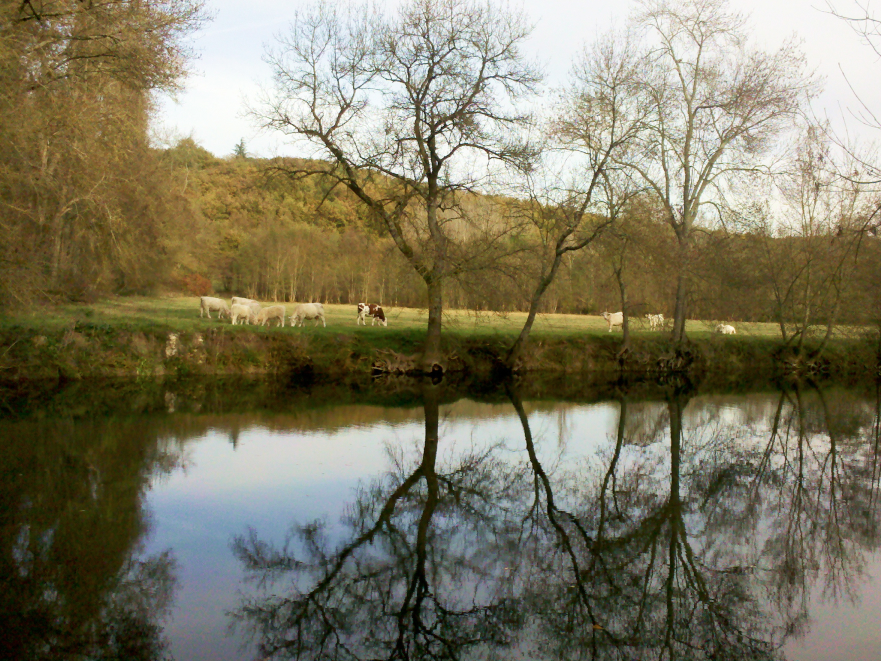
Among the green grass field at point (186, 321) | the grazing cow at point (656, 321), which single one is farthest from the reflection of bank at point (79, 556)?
the grazing cow at point (656, 321)

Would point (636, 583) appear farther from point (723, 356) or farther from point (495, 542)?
point (723, 356)

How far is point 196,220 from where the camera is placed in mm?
36688

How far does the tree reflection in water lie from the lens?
5055 millimetres

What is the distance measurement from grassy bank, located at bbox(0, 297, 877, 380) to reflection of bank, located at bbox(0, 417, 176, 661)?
7.83 m

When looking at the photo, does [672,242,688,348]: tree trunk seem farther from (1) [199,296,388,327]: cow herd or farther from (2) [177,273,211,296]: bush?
(2) [177,273,211,296]: bush

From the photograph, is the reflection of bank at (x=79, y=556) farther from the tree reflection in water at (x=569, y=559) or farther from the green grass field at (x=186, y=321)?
the green grass field at (x=186, y=321)

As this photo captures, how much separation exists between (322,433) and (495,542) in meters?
6.04

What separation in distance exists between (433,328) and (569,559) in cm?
1464

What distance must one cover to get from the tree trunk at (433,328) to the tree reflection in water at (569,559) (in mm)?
9319

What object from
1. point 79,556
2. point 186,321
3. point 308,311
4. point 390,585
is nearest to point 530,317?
point 308,311

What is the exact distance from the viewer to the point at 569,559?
6543mm

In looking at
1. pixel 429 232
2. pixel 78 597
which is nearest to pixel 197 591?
pixel 78 597

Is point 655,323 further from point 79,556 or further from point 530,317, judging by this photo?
point 79,556

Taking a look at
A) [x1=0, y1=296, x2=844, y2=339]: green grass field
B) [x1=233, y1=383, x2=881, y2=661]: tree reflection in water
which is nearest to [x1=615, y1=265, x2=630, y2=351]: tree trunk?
[x1=0, y1=296, x2=844, y2=339]: green grass field
